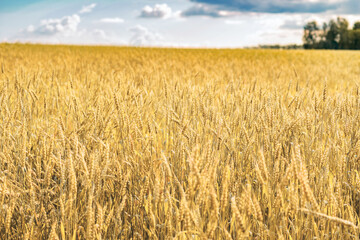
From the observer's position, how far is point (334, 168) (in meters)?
1.98

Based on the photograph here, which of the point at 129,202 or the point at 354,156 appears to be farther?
the point at 354,156

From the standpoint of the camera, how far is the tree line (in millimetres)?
67875

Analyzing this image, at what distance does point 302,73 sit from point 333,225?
23.4 feet

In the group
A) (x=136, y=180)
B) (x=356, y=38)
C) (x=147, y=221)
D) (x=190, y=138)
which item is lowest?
(x=147, y=221)

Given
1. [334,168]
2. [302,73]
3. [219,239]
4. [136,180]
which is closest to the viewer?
[219,239]

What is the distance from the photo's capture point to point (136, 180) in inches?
71.4

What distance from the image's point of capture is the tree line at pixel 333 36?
67875 mm

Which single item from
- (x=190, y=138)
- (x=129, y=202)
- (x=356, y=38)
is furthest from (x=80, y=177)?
(x=356, y=38)

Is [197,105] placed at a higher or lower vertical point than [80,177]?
higher

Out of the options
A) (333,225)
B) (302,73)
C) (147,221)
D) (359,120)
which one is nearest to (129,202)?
(147,221)

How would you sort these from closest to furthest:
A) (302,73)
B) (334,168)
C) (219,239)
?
(219,239), (334,168), (302,73)

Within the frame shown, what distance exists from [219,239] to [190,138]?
655mm

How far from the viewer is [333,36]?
72.6m

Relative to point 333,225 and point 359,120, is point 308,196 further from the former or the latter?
point 359,120
